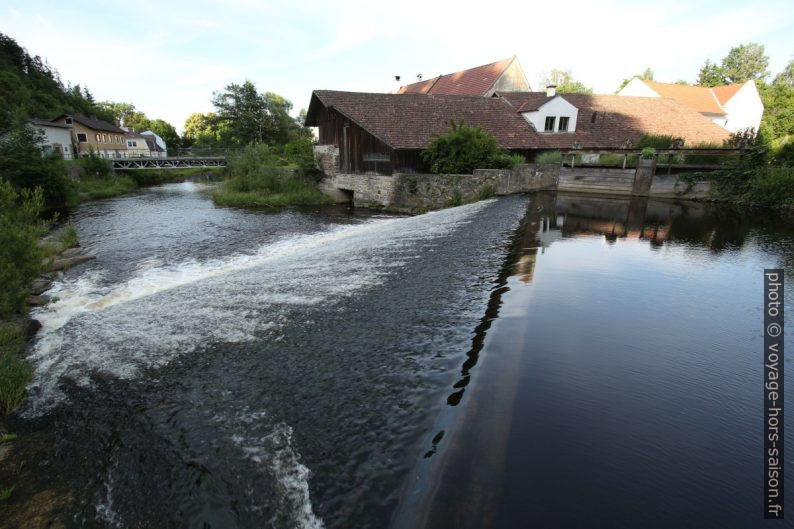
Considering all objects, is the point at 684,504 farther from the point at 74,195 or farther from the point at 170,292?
the point at 74,195

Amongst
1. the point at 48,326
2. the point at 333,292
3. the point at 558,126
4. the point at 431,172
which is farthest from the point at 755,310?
the point at 558,126

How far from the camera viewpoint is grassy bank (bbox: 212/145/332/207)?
2542 centimetres

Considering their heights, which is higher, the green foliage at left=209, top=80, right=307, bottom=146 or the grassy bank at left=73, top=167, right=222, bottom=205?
the green foliage at left=209, top=80, right=307, bottom=146

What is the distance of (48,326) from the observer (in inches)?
281

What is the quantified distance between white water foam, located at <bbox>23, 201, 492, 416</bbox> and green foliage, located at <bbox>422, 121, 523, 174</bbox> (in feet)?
32.0

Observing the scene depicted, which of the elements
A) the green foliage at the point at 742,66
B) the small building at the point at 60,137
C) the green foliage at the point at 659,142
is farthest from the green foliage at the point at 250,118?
the green foliage at the point at 742,66

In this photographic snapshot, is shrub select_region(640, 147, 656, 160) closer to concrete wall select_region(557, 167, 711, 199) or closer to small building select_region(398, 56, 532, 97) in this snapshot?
concrete wall select_region(557, 167, 711, 199)

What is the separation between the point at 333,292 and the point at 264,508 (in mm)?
4610

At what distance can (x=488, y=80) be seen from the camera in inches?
1250

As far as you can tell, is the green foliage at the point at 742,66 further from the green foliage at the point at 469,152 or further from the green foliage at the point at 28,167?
the green foliage at the point at 28,167

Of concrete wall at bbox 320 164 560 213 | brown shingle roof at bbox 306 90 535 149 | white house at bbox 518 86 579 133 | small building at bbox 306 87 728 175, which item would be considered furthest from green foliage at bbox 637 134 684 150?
concrete wall at bbox 320 164 560 213

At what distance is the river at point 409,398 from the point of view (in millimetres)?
2951

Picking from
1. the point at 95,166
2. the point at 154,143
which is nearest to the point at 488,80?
the point at 95,166

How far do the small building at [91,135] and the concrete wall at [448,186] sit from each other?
39487 millimetres
